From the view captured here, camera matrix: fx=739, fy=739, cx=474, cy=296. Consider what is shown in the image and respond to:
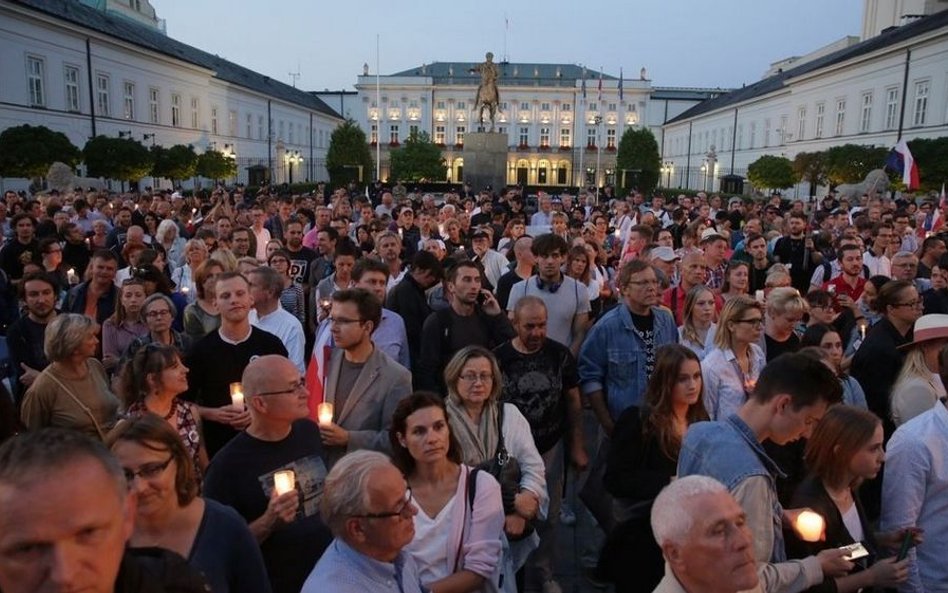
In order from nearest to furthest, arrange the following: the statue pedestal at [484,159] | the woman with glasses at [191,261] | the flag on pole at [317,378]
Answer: the flag on pole at [317,378] < the woman with glasses at [191,261] < the statue pedestal at [484,159]

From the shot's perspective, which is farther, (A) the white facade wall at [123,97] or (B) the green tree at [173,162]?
(B) the green tree at [173,162]

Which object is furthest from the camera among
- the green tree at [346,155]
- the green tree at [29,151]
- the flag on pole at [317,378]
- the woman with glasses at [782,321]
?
the green tree at [346,155]

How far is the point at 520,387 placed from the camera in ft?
15.5

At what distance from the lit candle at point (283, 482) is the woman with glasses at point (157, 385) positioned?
904mm

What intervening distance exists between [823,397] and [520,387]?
2159 millimetres

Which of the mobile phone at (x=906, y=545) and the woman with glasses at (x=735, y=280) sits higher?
the woman with glasses at (x=735, y=280)

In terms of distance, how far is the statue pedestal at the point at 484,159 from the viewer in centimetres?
3388

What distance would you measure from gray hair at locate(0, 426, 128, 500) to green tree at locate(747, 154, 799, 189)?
128 feet

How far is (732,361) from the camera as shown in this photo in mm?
4734

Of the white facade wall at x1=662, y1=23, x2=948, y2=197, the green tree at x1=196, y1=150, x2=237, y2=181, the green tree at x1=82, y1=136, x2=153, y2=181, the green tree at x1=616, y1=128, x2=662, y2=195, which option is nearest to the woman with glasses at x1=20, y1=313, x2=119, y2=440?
the green tree at x1=82, y1=136, x2=153, y2=181

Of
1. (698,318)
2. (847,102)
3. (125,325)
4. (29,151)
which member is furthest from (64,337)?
(847,102)

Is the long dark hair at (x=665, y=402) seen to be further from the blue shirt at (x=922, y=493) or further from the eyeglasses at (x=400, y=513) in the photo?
the eyeglasses at (x=400, y=513)

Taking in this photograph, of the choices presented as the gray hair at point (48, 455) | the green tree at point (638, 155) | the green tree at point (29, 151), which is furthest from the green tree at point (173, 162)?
Result: the green tree at point (638, 155)

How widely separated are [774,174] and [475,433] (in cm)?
3693
